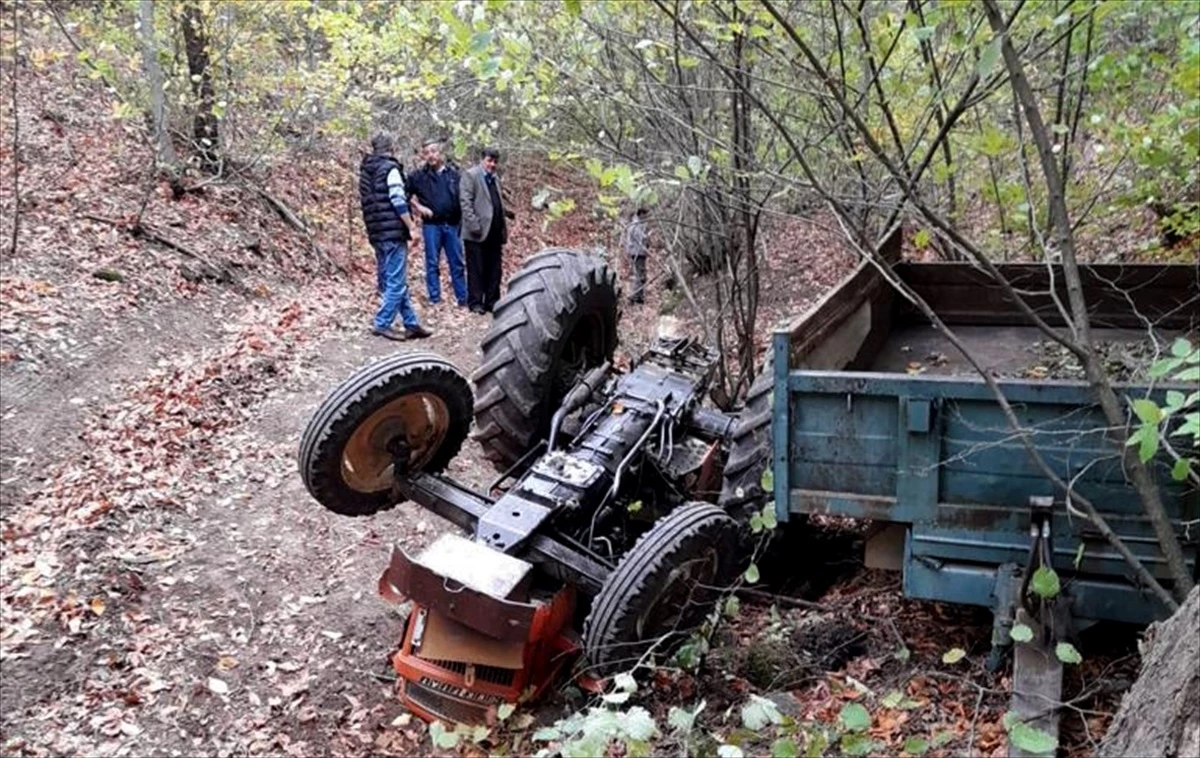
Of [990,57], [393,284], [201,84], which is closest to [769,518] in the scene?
[990,57]

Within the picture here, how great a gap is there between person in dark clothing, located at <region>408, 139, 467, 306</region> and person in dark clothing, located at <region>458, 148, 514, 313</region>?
18 cm

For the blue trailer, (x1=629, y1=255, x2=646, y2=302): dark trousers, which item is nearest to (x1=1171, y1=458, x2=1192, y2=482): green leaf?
the blue trailer

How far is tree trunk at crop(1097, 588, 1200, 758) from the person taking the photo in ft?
5.34

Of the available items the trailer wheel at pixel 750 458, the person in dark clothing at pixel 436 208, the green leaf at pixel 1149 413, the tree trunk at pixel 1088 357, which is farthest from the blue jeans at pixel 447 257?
the green leaf at pixel 1149 413

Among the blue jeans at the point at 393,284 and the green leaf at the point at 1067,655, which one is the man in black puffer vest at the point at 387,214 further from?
the green leaf at the point at 1067,655

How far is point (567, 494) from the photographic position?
412 centimetres

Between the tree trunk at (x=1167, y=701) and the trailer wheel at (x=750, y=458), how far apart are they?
A: 2367 millimetres

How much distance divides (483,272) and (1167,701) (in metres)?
9.99

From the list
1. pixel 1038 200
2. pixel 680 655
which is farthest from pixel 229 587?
pixel 1038 200

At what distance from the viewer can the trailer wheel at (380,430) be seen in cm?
416

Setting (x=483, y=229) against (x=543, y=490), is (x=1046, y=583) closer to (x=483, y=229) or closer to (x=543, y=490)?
(x=543, y=490)

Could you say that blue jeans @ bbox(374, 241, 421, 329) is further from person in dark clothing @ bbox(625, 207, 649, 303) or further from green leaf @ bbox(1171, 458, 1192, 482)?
green leaf @ bbox(1171, 458, 1192, 482)

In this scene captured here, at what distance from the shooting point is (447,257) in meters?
11.3

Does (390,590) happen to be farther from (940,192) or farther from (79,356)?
(940,192)
